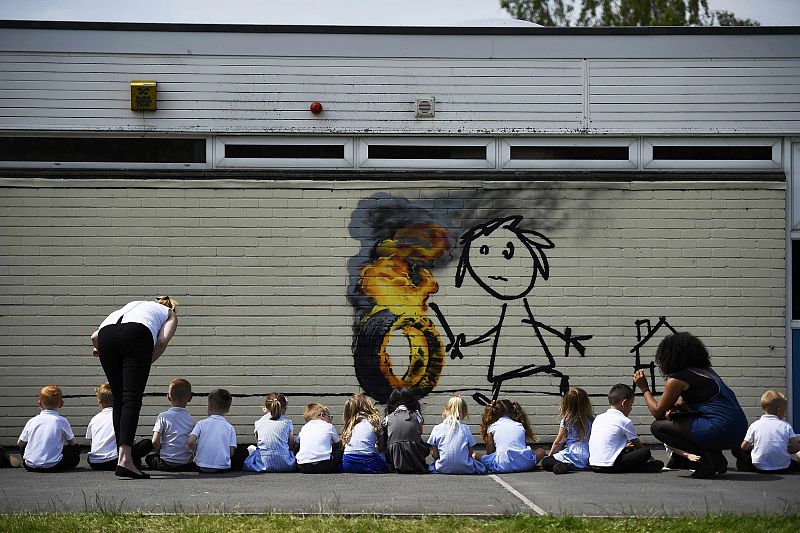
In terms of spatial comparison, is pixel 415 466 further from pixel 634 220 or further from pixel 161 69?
pixel 161 69

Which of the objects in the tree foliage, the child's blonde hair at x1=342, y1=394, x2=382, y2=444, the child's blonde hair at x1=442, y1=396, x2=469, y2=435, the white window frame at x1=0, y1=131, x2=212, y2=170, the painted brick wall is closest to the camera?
the child's blonde hair at x1=442, y1=396, x2=469, y2=435

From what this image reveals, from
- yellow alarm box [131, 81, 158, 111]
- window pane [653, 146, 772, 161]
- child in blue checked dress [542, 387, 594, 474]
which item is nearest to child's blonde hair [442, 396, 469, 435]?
child in blue checked dress [542, 387, 594, 474]

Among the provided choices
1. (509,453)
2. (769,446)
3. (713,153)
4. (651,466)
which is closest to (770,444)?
(769,446)

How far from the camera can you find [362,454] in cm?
883

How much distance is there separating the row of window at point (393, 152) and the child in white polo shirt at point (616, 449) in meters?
3.24

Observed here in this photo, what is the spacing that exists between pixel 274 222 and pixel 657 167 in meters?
4.07

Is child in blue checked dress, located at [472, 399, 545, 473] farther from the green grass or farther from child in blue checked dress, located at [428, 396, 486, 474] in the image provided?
the green grass

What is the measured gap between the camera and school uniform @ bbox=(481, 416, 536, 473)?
8766mm

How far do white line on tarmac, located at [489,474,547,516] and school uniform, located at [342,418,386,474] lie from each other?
→ 3.30 feet

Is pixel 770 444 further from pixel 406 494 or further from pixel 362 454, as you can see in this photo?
pixel 362 454

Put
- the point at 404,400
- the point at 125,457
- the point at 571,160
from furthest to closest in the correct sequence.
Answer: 1. the point at 571,160
2. the point at 404,400
3. the point at 125,457

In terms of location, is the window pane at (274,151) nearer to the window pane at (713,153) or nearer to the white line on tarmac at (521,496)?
the window pane at (713,153)

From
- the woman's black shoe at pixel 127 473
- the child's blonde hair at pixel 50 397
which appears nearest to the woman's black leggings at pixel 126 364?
the woman's black shoe at pixel 127 473

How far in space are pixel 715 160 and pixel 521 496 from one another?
17.0 feet
